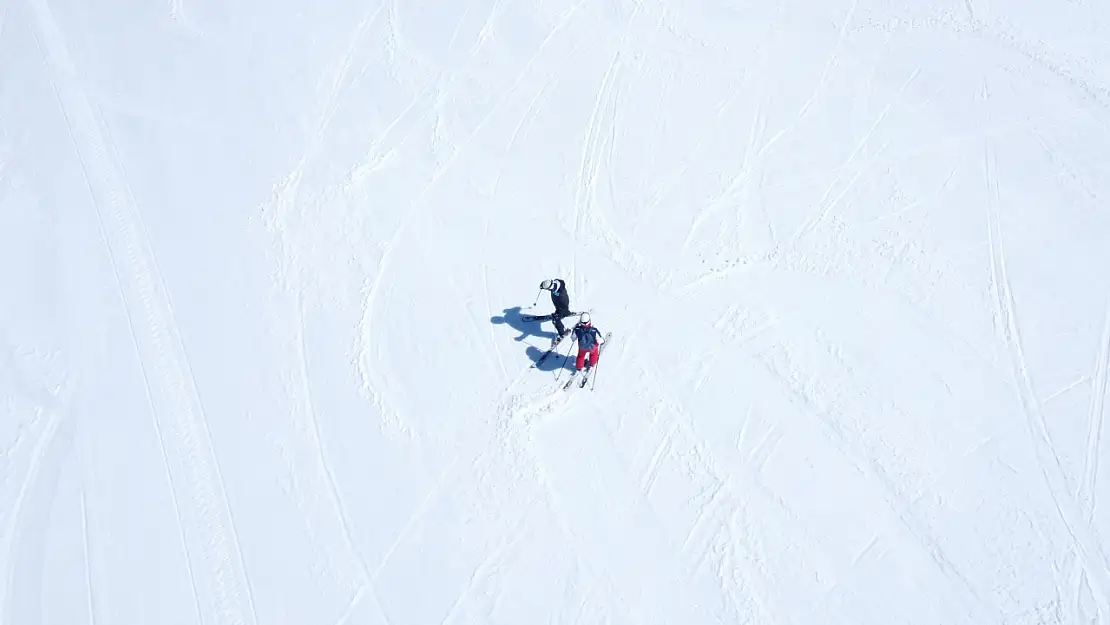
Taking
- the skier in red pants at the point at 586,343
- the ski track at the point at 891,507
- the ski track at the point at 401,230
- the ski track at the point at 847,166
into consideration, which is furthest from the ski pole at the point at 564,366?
the ski track at the point at 847,166

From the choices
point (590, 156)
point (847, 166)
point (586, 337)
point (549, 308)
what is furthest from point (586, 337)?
point (847, 166)

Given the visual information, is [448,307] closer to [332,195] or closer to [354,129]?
[332,195]

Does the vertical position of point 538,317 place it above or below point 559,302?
above

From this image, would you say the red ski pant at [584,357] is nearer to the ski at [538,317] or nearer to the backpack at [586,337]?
the backpack at [586,337]

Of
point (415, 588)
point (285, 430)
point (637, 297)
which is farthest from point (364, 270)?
point (415, 588)

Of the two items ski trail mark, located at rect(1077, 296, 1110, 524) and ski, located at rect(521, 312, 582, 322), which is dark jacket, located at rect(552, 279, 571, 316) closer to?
ski, located at rect(521, 312, 582, 322)

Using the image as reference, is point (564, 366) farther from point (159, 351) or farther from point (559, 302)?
point (159, 351)
